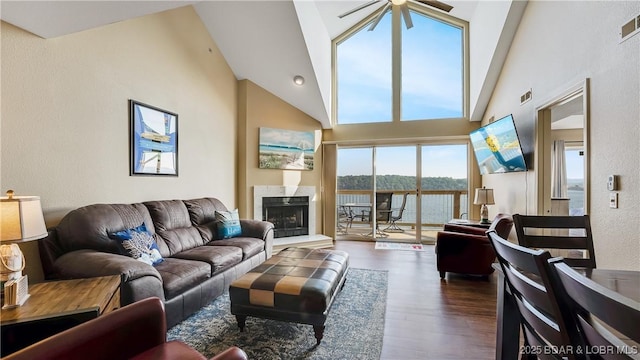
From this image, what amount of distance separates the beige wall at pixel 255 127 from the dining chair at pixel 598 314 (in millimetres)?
4817

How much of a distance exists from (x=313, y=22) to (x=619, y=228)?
4.65 metres

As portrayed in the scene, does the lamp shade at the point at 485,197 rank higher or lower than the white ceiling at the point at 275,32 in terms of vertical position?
lower

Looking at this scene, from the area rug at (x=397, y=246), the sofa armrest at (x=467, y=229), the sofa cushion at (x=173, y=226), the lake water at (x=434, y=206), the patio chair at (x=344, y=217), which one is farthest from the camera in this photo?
the patio chair at (x=344, y=217)

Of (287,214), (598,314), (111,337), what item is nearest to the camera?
(598,314)

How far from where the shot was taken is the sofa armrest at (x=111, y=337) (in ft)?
3.22

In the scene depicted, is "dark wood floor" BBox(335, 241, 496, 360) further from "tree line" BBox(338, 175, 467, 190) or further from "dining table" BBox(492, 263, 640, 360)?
"tree line" BBox(338, 175, 467, 190)

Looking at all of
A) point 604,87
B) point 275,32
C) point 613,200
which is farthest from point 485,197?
point 275,32

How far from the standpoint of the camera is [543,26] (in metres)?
2.96

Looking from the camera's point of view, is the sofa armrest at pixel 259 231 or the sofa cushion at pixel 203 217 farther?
the sofa armrest at pixel 259 231

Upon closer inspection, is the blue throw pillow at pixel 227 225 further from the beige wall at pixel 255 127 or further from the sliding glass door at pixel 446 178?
the sliding glass door at pixel 446 178

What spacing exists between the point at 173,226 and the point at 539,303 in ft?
10.9

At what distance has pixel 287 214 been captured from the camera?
547cm

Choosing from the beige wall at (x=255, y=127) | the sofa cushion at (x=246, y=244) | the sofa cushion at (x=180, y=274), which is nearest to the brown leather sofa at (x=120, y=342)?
the sofa cushion at (x=180, y=274)

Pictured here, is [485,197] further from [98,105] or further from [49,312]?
[98,105]
